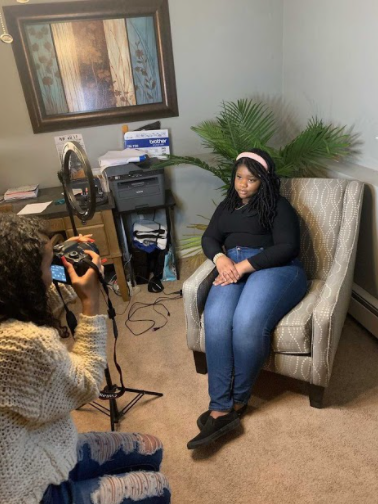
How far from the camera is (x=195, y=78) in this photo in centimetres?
251

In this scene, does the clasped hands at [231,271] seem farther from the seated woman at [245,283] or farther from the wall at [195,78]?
the wall at [195,78]

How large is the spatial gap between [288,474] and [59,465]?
33.8 inches

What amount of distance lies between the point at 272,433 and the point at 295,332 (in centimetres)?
41

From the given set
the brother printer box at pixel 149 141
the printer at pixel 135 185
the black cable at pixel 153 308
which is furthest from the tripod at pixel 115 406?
the brother printer box at pixel 149 141

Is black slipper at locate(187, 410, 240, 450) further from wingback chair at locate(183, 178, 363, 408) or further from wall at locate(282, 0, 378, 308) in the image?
wall at locate(282, 0, 378, 308)

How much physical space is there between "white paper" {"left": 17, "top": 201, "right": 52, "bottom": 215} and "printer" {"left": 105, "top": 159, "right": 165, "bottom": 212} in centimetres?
41

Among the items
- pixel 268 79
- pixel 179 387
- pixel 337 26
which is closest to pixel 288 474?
pixel 179 387

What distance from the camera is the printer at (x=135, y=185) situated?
7.57ft

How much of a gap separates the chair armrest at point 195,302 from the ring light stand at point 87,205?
0.32 metres

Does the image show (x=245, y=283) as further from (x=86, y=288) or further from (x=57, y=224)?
(x=57, y=224)


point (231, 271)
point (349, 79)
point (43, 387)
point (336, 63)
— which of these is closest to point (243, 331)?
point (231, 271)

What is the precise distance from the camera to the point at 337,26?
194cm

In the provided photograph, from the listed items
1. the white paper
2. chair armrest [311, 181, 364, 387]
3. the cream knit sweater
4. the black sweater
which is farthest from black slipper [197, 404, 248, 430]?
the white paper

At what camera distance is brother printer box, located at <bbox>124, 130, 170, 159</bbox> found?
252 centimetres
